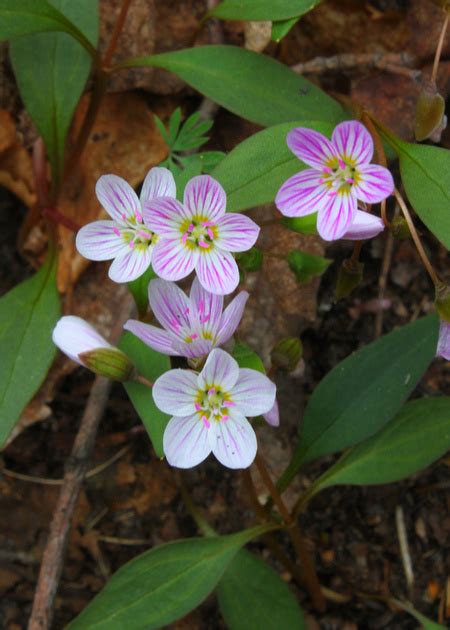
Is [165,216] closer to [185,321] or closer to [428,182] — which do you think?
[185,321]

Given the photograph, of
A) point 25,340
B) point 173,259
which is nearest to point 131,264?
point 173,259

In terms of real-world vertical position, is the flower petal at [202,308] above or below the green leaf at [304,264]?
above

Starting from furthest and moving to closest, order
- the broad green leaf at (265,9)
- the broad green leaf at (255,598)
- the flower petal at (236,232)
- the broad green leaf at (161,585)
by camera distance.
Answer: the broad green leaf at (255,598) < the broad green leaf at (265,9) < the broad green leaf at (161,585) < the flower petal at (236,232)

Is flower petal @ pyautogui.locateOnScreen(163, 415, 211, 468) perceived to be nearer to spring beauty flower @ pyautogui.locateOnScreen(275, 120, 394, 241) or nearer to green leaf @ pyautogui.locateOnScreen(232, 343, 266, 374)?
green leaf @ pyautogui.locateOnScreen(232, 343, 266, 374)

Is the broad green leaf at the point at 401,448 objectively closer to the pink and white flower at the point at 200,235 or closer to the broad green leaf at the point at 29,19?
the pink and white flower at the point at 200,235

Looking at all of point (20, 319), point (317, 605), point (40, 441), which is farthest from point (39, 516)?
point (317, 605)

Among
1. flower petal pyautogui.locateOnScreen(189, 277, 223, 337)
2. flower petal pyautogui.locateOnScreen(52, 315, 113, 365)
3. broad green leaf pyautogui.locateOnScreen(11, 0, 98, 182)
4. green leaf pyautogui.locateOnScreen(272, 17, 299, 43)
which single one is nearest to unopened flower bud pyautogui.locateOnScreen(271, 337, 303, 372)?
flower petal pyautogui.locateOnScreen(189, 277, 223, 337)

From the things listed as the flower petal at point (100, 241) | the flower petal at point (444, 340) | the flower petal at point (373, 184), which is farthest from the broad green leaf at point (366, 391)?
the flower petal at point (100, 241)
